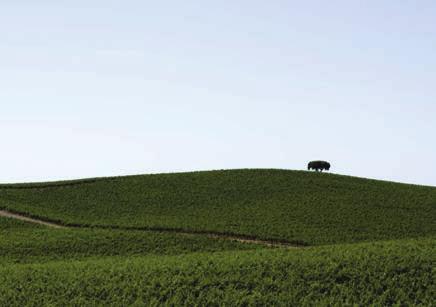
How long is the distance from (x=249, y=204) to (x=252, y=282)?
110 feet

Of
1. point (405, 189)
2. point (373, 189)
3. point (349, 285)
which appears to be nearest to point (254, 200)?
point (373, 189)

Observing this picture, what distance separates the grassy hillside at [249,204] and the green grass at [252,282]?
55.8 feet

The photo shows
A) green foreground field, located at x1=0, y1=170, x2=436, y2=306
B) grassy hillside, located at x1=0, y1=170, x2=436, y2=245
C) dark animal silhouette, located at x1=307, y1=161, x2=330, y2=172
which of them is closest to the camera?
green foreground field, located at x1=0, y1=170, x2=436, y2=306

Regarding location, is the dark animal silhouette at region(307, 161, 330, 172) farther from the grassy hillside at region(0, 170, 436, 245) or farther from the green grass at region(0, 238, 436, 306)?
the green grass at region(0, 238, 436, 306)

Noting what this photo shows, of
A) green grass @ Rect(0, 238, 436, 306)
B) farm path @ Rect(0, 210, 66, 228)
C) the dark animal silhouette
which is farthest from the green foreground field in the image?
the dark animal silhouette

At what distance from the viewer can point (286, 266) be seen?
76.1ft

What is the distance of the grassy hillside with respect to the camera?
45125 mm

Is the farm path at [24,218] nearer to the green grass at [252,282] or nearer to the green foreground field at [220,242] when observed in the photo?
the green foreground field at [220,242]

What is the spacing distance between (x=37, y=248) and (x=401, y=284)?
27.3 m

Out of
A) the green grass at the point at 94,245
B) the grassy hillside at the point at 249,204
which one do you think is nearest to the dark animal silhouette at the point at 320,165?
the grassy hillside at the point at 249,204

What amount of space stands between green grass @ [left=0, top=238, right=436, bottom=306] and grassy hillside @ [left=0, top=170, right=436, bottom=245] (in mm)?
17019

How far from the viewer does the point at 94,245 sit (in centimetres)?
3834

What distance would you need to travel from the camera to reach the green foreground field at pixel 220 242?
69.5 feet

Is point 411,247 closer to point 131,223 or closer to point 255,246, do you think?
point 255,246
